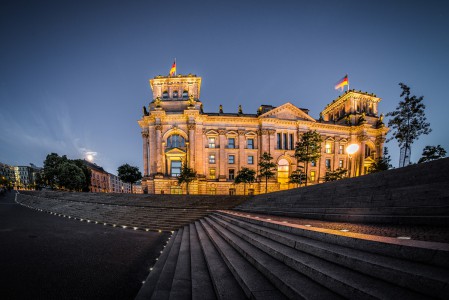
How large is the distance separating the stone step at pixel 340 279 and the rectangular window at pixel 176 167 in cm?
3437

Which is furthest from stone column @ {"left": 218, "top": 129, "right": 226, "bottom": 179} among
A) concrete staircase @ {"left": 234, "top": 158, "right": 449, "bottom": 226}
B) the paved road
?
concrete staircase @ {"left": 234, "top": 158, "right": 449, "bottom": 226}

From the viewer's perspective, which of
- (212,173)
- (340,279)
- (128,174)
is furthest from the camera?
(128,174)

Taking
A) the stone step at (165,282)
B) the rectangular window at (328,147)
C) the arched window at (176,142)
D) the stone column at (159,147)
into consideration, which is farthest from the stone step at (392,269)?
the rectangular window at (328,147)

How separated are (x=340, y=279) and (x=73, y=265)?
9.08 m

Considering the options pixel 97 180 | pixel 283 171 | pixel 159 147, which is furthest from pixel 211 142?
pixel 97 180

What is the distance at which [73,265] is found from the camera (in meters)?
7.09

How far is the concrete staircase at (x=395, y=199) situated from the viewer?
513cm

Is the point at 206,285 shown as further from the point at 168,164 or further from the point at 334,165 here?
the point at 334,165

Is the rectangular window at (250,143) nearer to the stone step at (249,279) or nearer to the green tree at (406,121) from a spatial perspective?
the green tree at (406,121)

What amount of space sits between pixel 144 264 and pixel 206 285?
4.46m

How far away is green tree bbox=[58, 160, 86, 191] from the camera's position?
4765cm

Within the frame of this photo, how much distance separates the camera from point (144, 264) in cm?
743

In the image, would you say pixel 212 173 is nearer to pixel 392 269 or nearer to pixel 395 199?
pixel 395 199

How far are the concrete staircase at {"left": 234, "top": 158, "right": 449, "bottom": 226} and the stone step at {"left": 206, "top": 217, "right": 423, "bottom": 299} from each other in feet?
12.0
